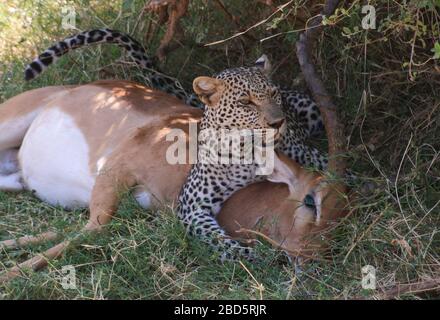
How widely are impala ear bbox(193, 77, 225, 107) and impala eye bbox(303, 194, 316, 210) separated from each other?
88cm

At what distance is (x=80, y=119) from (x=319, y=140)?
1.77 metres

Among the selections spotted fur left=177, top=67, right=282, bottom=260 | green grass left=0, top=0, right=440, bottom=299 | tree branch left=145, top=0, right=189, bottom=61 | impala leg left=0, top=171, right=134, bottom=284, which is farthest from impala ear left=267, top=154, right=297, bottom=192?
tree branch left=145, top=0, right=189, bottom=61

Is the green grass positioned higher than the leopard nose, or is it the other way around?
the leopard nose

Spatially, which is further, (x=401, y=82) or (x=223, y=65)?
(x=223, y=65)

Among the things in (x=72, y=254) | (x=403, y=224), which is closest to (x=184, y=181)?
(x=72, y=254)

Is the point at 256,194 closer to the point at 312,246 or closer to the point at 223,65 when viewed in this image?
the point at 312,246

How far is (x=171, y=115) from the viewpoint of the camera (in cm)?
654

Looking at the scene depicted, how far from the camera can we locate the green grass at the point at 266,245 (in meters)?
5.16

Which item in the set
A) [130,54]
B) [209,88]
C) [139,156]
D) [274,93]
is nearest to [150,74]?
[130,54]

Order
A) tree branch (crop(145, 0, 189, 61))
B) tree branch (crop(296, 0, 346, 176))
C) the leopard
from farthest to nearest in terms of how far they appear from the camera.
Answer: the leopard
tree branch (crop(145, 0, 189, 61))
tree branch (crop(296, 0, 346, 176))

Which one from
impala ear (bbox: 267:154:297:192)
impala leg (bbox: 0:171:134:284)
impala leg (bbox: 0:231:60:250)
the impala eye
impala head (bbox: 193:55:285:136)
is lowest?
impala leg (bbox: 0:231:60:250)

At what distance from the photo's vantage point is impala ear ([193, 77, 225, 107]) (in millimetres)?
5883

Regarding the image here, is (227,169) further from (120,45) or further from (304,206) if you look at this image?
(120,45)

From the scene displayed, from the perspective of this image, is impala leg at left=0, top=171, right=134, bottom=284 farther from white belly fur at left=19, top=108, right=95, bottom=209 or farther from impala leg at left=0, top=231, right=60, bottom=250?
white belly fur at left=19, top=108, right=95, bottom=209
